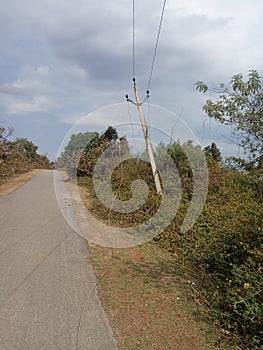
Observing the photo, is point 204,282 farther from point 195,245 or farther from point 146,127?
point 146,127

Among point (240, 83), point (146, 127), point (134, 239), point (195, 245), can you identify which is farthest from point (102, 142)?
point (240, 83)

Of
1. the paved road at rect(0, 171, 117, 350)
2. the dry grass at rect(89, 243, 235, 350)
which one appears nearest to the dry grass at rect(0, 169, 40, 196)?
the paved road at rect(0, 171, 117, 350)

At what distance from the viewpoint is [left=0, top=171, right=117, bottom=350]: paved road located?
3107mm

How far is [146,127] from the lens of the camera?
1014 cm

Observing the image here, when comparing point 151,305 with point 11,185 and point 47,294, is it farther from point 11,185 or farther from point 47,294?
point 11,185

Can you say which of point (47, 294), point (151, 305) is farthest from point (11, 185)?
point (151, 305)

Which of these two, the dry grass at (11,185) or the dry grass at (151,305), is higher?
the dry grass at (11,185)

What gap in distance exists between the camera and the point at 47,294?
13.5 feet

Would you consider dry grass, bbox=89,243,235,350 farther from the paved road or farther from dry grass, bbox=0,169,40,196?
dry grass, bbox=0,169,40,196

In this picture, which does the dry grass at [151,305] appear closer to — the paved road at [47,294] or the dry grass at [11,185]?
the paved road at [47,294]

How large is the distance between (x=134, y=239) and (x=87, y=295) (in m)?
3.62

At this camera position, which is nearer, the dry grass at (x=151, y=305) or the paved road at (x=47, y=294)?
the paved road at (x=47, y=294)

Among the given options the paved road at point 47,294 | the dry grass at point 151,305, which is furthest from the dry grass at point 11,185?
the dry grass at point 151,305

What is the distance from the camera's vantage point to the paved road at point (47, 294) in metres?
3.11
